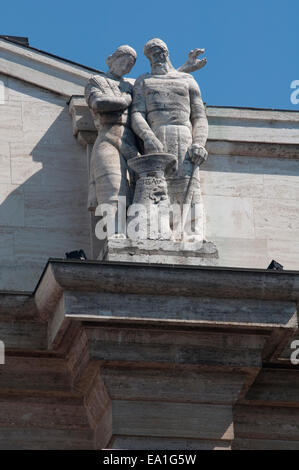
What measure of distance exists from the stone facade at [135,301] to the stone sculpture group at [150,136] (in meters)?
0.43

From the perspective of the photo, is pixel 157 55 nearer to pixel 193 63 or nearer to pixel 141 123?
pixel 193 63

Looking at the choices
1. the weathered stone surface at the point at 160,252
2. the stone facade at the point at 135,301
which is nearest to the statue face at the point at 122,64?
the stone facade at the point at 135,301

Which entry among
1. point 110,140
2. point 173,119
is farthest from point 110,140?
point 173,119

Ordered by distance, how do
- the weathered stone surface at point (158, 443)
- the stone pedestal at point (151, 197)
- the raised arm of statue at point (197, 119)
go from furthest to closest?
the raised arm of statue at point (197, 119) → the stone pedestal at point (151, 197) → the weathered stone surface at point (158, 443)

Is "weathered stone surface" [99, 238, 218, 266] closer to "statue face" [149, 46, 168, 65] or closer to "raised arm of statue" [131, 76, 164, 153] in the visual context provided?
"raised arm of statue" [131, 76, 164, 153]

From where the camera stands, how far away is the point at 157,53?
1845 cm

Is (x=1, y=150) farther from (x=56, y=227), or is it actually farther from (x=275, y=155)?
(x=275, y=155)

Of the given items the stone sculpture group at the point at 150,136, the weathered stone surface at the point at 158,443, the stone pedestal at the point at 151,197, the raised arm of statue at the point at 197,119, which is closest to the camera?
the weathered stone surface at the point at 158,443

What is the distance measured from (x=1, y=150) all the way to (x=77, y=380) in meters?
2.56

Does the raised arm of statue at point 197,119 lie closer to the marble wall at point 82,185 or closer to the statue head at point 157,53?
the statue head at point 157,53

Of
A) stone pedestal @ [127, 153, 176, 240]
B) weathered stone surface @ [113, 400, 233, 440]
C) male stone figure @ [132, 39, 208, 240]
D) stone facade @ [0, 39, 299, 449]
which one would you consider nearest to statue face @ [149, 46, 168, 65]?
male stone figure @ [132, 39, 208, 240]

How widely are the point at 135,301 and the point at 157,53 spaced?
114 inches

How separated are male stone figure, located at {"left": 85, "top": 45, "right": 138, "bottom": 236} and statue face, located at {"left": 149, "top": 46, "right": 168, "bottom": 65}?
0.36 metres

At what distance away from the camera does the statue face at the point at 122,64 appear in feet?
60.4
